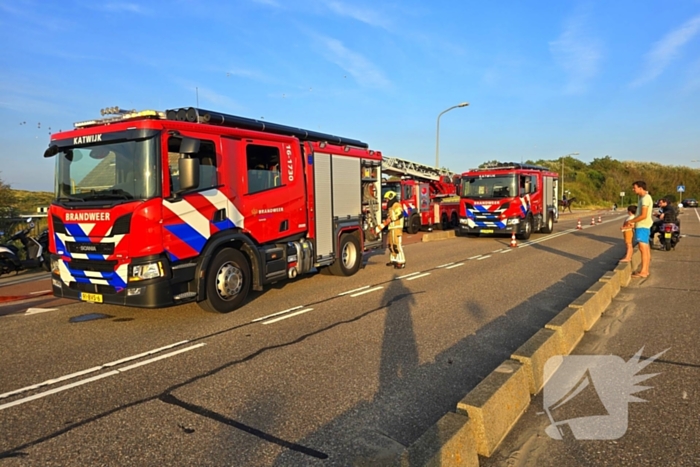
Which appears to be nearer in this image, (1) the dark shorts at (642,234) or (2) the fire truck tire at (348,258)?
(1) the dark shorts at (642,234)

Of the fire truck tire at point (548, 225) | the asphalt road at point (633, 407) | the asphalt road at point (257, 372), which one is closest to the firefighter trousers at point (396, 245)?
the asphalt road at point (257, 372)

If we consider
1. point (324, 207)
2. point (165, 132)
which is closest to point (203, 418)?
point (165, 132)

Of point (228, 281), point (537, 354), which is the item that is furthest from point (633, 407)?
point (228, 281)

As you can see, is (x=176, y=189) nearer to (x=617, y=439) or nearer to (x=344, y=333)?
(x=344, y=333)

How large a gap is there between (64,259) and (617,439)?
6.76 meters

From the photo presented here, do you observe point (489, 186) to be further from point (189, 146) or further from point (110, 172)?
point (110, 172)

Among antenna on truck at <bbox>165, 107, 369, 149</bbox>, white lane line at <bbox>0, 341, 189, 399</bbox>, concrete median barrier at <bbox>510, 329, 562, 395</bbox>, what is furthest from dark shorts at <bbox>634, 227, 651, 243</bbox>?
white lane line at <bbox>0, 341, 189, 399</bbox>

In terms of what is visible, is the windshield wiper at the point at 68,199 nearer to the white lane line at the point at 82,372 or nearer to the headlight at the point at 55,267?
the headlight at the point at 55,267

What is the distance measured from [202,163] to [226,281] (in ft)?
5.69

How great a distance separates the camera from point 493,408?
11.1 feet

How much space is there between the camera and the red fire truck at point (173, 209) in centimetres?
618

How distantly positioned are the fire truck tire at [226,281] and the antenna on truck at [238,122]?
1.96m

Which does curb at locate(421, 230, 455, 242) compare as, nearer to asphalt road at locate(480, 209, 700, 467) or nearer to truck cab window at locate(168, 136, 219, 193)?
asphalt road at locate(480, 209, 700, 467)

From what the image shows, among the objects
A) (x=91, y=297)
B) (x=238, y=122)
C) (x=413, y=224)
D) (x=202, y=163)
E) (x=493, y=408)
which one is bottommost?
(x=493, y=408)
